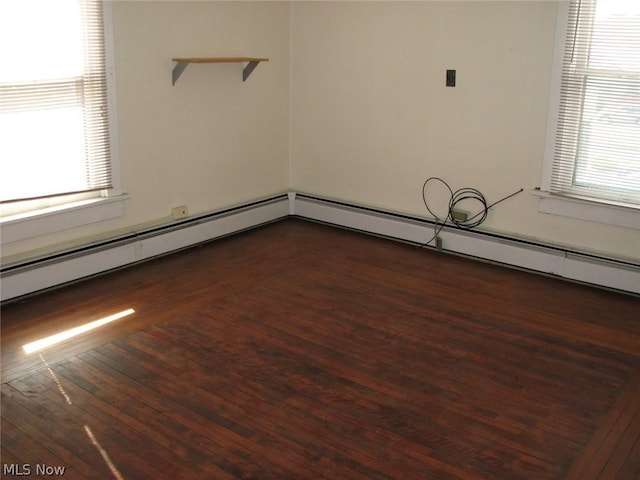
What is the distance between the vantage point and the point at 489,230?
512 centimetres

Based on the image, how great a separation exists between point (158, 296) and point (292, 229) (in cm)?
166

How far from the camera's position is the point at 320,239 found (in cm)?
561

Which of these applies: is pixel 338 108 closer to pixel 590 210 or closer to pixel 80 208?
pixel 590 210

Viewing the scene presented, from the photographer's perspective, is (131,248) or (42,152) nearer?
(42,152)

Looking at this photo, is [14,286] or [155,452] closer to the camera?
[155,452]

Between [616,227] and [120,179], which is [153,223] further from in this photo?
[616,227]

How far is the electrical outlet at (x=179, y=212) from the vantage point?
5160 millimetres

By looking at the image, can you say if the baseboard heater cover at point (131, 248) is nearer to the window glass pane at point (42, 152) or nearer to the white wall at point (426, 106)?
the window glass pane at point (42, 152)

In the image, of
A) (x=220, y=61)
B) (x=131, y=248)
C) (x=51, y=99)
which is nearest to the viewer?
(x=51, y=99)

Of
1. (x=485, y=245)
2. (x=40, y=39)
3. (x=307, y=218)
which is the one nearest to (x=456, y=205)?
(x=485, y=245)

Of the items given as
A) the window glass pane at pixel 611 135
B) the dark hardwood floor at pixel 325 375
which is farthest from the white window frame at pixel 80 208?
the window glass pane at pixel 611 135

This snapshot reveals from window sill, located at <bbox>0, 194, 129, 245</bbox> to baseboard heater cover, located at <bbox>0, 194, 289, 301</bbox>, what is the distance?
16 cm

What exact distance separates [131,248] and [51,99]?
1.12 meters

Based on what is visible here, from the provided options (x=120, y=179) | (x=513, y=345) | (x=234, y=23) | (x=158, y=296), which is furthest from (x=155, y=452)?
(x=234, y=23)
